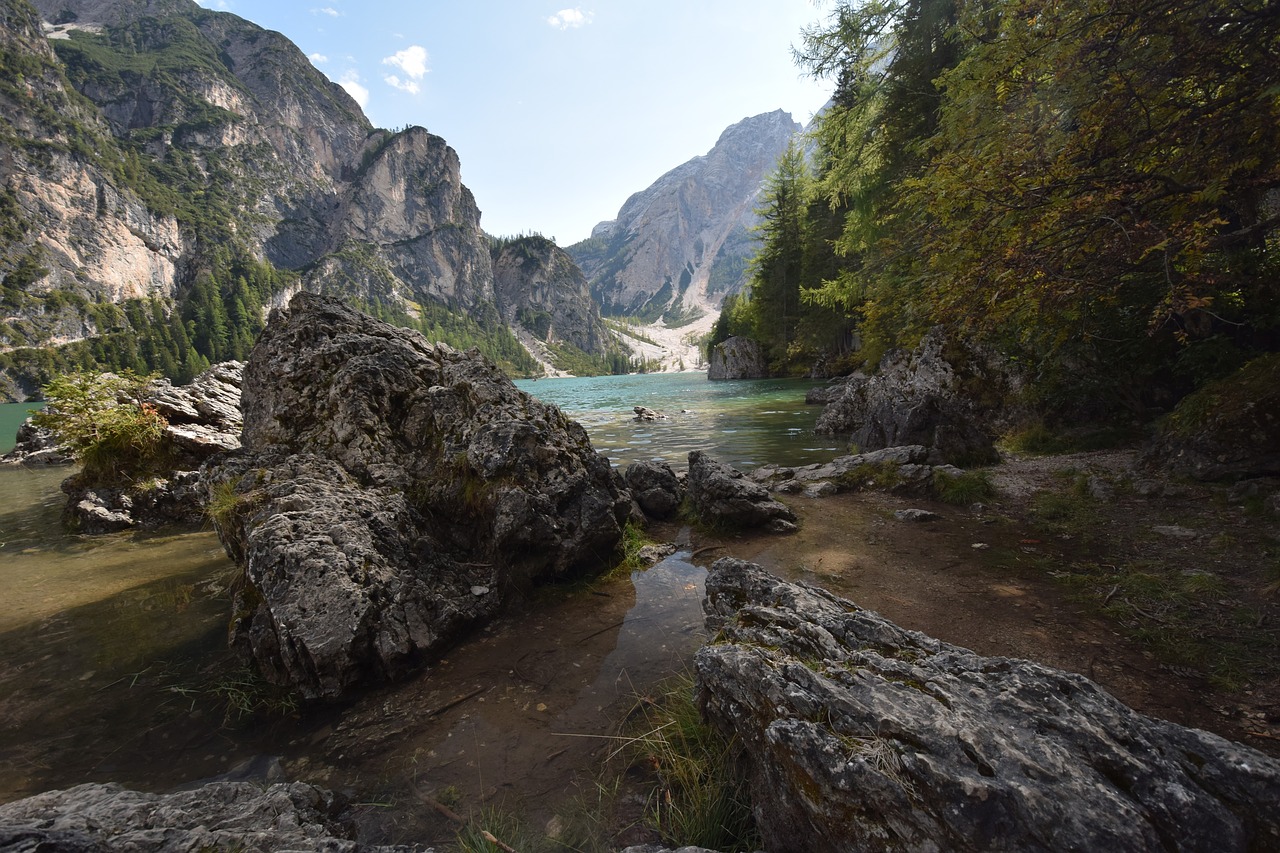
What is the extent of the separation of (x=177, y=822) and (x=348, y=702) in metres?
1.89

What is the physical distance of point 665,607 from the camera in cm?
574

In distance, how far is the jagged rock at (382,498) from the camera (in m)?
4.58

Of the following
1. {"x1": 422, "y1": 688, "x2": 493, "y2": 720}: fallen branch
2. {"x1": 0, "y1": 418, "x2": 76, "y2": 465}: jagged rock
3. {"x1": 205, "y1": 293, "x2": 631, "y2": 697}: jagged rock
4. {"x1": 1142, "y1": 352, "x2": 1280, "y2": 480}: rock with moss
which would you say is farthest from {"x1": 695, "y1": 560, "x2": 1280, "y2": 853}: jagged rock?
{"x1": 0, "y1": 418, "x2": 76, "y2": 465}: jagged rock

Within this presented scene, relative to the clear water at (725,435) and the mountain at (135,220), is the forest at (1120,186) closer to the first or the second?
the clear water at (725,435)

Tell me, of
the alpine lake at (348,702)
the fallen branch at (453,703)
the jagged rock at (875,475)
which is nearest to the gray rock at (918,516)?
the jagged rock at (875,475)

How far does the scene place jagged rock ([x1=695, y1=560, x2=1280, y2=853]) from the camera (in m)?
1.92

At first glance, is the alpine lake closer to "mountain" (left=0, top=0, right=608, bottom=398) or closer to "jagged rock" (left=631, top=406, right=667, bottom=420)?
"jagged rock" (left=631, top=406, right=667, bottom=420)

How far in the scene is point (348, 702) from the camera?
4.25 metres

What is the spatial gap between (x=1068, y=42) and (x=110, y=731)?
37.0 ft

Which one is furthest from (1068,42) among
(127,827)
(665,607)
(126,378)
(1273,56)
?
(126,378)

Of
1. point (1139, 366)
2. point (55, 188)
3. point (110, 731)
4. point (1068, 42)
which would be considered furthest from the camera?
point (55, 188)

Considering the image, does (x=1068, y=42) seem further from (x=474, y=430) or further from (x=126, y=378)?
(x=126, y=378)

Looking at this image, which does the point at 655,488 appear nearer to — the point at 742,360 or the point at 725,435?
the point at 725,435

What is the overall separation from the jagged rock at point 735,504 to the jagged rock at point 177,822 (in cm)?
632
